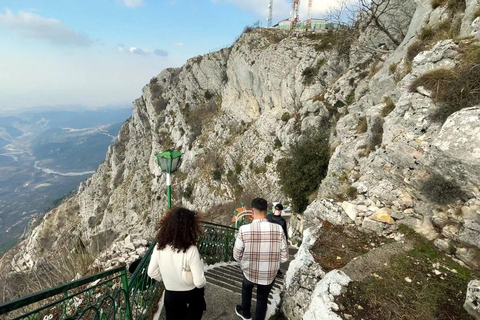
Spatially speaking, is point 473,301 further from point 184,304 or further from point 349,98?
point 349,98

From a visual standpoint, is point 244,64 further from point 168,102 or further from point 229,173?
point 168,102

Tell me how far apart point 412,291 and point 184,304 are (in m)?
3.25

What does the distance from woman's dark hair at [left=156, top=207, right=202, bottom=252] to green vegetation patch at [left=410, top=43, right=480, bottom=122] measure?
17.6ft

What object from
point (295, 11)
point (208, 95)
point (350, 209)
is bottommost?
point (350, 209)

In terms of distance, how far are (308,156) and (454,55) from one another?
29.9ft

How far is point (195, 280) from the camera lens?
2932 mm

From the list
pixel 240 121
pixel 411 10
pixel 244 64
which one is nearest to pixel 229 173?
pixel 240 121

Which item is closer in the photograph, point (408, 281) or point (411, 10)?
point (408, 281)

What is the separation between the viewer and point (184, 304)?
Answer: 3.19 meters

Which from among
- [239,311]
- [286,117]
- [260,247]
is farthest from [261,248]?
[286,117]

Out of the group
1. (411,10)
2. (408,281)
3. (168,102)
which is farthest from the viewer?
(168,102)

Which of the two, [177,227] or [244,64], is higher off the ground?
[244,64]

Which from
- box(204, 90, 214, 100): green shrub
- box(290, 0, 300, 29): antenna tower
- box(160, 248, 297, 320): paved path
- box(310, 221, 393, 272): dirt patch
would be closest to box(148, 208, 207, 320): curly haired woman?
box(160, 248, 297, 320): paved path

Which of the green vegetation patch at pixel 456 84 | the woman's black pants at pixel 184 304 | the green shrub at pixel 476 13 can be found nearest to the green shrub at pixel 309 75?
the green shrub at pixel 476 13
